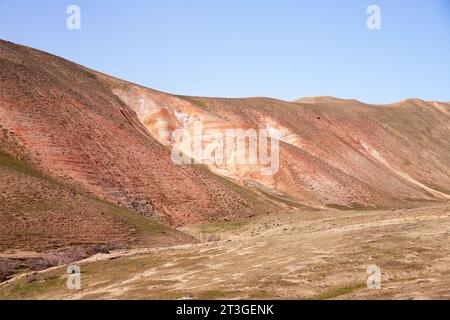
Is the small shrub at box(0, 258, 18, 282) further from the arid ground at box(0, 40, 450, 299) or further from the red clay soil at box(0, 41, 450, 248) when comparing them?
the red clay soil at box(0, 41, 450, 248)

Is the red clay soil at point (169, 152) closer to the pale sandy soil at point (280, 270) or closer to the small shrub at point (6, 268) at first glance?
the small shrub at point (6, 268)

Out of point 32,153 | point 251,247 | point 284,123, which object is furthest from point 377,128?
point 251,247

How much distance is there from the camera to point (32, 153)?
57.6 metres

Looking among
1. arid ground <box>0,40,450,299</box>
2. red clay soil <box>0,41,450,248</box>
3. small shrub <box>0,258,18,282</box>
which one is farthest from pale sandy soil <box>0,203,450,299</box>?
red clay soil <box>0,41,450,248</box>

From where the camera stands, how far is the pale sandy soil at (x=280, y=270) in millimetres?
21938

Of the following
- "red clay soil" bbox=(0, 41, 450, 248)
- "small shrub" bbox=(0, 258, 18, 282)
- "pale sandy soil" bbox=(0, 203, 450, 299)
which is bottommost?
"small shrub" bbox=(0, 258, 18, 282)

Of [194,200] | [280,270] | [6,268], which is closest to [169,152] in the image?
[194,200]

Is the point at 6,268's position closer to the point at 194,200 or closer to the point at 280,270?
the point at 280,270

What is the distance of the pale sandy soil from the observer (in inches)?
864

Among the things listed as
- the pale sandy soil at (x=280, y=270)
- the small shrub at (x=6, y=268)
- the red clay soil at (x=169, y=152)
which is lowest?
the small shrub at (x=6, y=268)

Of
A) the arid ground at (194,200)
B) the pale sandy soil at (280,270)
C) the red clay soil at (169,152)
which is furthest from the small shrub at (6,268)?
the red clay soil at (169,152)

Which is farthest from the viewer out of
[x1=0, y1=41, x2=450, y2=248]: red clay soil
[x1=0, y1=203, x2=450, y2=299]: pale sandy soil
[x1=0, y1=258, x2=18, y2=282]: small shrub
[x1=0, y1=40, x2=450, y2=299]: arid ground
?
[x1=0, y1=41, x2=450, y2=248]: red clay soil
